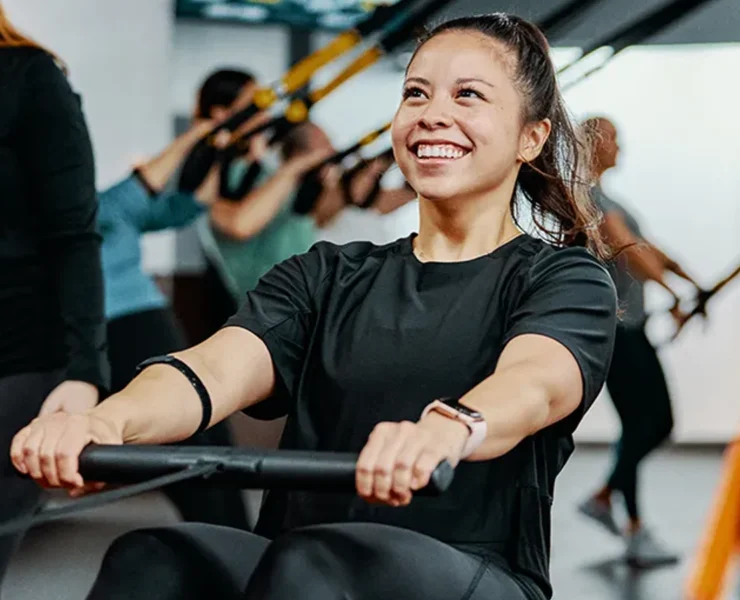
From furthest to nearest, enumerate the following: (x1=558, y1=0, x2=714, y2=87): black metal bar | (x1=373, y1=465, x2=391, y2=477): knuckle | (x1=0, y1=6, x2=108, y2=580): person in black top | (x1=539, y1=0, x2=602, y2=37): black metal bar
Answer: (x1=558, y1=0, x2=714, y2=87): black metal bar, (x1=539, y1=0, x2=602, y2=37): black metal bar, (x1=0, y1=6, x2=108, y2=580): person in black top, (x1=373, y1=465, x2=391, y2=477): knuckle

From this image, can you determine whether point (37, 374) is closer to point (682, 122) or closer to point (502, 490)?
point (502, 490)

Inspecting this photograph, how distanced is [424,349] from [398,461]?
34 centimetres

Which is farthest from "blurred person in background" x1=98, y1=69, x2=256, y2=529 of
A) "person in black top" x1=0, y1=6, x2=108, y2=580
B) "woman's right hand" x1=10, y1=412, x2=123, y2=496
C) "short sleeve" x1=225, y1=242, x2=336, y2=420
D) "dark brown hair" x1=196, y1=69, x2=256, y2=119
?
"woman's right hand" x1=10, y1=412, x2=123, y2=496

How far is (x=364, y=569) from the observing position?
130 centimetres

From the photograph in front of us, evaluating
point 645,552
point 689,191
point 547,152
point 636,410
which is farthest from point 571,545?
point 547,152

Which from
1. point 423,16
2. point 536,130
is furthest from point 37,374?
point 423,16

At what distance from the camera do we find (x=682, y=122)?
19.0 ft

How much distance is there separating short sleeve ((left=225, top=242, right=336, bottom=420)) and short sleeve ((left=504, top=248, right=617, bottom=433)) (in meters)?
0.24

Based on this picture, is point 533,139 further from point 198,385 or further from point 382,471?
point 382,471

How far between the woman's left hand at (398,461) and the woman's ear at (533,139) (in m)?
0.49

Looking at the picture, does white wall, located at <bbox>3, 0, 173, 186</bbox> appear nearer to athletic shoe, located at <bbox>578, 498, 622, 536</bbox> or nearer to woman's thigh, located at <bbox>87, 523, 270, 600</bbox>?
athletic shoe, located at <bbox>578, 498, 622, 536</bbox>

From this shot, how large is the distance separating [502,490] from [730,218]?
467 cm

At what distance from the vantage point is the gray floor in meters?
3.30

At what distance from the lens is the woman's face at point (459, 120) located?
1.55m
